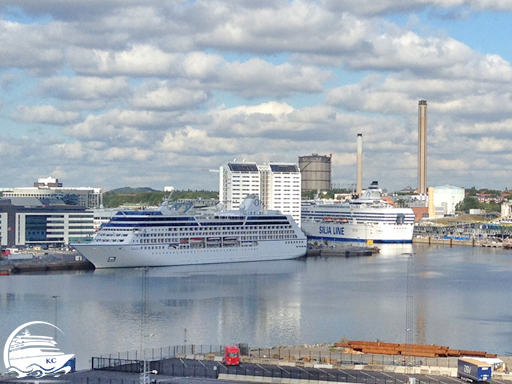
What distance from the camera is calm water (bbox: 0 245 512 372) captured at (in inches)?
873

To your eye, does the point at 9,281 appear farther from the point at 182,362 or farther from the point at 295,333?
the point at 182,362

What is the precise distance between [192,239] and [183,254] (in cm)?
86

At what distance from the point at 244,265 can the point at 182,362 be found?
25.7 metres

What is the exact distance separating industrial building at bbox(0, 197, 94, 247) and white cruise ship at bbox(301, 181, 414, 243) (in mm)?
18962

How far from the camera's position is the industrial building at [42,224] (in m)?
47.8

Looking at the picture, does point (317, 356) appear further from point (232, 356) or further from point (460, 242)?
point (460, 242)

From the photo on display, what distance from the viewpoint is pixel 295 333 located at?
74.6 feet

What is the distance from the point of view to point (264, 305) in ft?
A: 92.3

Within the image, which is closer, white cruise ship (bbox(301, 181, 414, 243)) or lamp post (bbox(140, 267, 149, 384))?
lamp post (bbox(140, 267, 149, 384))

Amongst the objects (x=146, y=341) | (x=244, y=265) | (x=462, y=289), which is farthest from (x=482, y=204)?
(x=146, y=341)

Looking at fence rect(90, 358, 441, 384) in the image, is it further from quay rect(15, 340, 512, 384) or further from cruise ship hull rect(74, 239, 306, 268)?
cruise ship hull rect(74, 239, 306, 268)

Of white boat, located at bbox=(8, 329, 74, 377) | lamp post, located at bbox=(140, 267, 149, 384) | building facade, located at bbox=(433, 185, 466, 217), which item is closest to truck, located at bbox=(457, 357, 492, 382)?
lamp post, located at bbox=(140, 267, 149, 384)

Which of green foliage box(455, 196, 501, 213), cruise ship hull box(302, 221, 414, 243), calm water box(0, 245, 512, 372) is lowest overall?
calm water box(0, 245, 512, 372)

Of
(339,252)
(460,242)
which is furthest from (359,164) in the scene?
(339,252)
